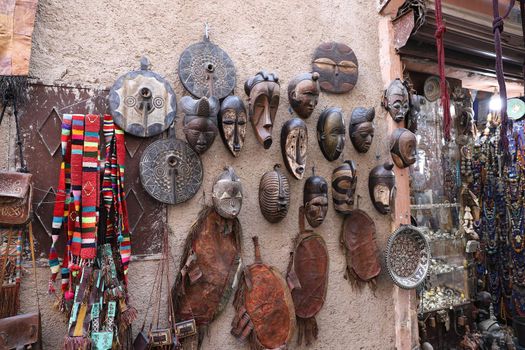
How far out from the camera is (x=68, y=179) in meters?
1.57

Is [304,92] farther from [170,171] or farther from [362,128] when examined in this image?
[170,171]

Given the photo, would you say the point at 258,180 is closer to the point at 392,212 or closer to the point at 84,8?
the point at 392,212

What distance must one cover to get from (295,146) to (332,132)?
0.27 m

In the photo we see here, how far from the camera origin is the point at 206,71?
6.07ft

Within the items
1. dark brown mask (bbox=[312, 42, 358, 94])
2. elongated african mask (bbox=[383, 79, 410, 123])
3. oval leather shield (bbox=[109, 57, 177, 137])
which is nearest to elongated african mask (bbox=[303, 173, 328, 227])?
dark brown mask (bbox=[312, 42, 358, 94])

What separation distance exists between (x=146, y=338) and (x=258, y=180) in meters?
0.94

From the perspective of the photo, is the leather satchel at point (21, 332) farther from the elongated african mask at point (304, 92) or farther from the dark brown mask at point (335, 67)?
the dark brown mask at point (335, 67)

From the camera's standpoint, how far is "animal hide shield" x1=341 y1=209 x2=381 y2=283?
7.18ft

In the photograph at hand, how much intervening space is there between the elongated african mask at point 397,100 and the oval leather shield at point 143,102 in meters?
1.40

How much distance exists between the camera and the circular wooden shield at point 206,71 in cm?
182

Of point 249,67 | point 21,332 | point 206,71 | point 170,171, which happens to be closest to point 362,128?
point 249,67

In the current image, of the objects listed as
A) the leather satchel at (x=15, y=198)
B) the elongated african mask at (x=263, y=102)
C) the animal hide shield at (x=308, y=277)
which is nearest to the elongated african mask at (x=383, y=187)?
the animal hide shield at (x=308, y=277)

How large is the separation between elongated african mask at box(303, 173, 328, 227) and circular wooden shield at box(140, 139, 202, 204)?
633mm

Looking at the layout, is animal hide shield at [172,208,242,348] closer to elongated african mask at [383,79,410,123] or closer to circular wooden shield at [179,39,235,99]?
circular wooden shield at [179,39,235,99]
